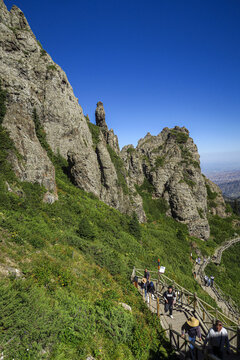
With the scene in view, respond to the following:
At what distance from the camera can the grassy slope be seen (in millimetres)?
5582

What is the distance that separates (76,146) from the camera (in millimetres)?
35250

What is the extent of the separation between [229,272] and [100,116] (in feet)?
164

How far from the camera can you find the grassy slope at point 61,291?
5582 millimetres

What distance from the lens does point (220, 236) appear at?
165 feet

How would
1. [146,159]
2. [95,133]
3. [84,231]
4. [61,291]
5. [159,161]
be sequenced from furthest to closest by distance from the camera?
1. [146,159]
2. [159,161]
3. [95,133]
4. [84,231]
5. [61,291]

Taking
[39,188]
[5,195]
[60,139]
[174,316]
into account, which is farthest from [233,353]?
[60,139]

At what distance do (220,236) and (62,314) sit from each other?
55.2 meters

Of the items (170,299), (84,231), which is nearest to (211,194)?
(84,231)

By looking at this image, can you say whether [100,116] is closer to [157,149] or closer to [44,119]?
[44,119]

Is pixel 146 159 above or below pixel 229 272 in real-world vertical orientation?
above

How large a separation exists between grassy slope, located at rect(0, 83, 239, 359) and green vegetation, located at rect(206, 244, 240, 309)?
69.5 ft

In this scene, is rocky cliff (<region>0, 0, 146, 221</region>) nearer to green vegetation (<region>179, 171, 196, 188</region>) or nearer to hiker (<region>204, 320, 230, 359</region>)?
green vegetation (<region>179, 171, 196, 188</region>)

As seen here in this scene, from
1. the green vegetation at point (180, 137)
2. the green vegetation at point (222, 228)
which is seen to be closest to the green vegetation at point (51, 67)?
Answer: the green vegetation at point (180, 137)

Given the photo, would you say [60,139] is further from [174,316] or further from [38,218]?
[174,316]
